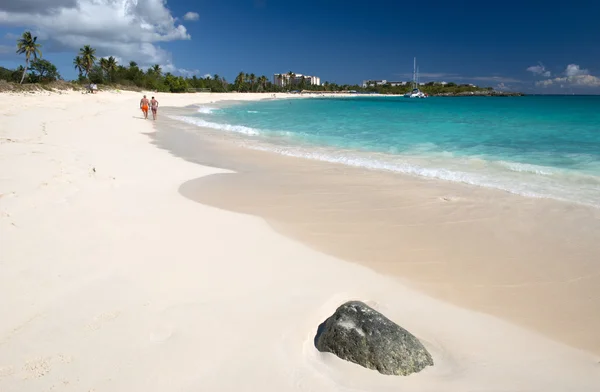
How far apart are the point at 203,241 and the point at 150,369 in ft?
7.74

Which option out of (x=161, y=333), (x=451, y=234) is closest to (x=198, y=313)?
(x=161, y=333)

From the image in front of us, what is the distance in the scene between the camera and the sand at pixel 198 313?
8.57 feet

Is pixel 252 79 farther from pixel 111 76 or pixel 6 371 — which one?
pixel 6 371

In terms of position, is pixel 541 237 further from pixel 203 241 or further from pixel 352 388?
pixel 203 241

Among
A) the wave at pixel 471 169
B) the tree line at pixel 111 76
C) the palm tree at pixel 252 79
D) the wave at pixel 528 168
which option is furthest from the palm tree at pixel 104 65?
the wave at pixel 528 168

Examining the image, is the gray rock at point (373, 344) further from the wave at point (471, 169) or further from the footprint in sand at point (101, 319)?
the wave at point (471, 169)

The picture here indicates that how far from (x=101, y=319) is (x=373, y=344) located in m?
2.37

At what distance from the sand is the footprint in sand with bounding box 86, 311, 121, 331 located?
0.05ft

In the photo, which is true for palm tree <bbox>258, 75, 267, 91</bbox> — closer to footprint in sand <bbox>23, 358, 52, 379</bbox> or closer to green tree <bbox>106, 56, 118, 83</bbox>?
green tree <bbox>106, 56, 118, 83</bbox>

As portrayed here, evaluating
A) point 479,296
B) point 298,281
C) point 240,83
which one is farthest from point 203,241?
point 240,83

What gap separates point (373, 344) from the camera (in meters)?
2.69

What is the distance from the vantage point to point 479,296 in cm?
386

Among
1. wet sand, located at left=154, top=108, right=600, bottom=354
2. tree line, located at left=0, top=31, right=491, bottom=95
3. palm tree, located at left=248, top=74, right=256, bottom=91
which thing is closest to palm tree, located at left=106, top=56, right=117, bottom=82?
tree line, located at left=0, top=31, right=491, bottom=95

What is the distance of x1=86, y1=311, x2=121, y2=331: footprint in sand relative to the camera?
3.08 m
